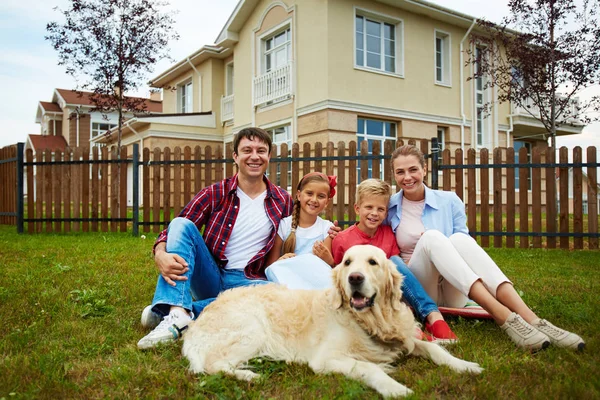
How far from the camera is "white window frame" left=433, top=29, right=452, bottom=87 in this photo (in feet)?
49.2

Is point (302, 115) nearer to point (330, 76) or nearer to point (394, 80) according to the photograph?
point (330, 76)

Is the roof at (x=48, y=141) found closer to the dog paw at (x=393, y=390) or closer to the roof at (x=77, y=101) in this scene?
the roof at (x=77, y=101)

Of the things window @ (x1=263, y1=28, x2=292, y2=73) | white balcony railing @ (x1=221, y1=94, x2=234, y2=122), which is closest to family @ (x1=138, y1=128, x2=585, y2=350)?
window @ (x1=263, y1=28, x2=292, y2=73)

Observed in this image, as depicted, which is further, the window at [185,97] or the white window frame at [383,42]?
the window at [185,97]

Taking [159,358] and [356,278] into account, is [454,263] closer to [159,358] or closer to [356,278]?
[356,278]

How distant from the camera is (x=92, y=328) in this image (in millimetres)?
3254

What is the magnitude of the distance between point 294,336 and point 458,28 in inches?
603

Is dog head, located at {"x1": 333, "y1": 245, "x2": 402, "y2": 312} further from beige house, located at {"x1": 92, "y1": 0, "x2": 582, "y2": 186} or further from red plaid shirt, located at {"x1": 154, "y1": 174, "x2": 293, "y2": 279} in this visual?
beige house, located at {"x1": 92, "y1": 0, "x2": 582, "y2": 186}

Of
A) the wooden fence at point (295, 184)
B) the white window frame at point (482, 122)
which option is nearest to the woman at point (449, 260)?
the wooden fence at point (295, 184)

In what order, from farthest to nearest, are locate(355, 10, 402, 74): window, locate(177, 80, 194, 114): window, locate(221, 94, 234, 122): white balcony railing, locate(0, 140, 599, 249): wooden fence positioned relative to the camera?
locate(177, 80, 194, 114): window → locate(221, 94, 234, 122): white balcony railing → locate(355, 10, 402, 74): window → locate(0, 140, 599, 249): wooden fence

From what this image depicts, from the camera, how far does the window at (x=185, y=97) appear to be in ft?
68.8

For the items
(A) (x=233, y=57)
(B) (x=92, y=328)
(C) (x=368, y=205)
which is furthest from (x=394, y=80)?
(B) (x=92, y=328)

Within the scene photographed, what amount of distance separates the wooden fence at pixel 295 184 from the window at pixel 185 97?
36.7 ft

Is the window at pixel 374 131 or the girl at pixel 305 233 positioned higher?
the window at pixel 374 131
